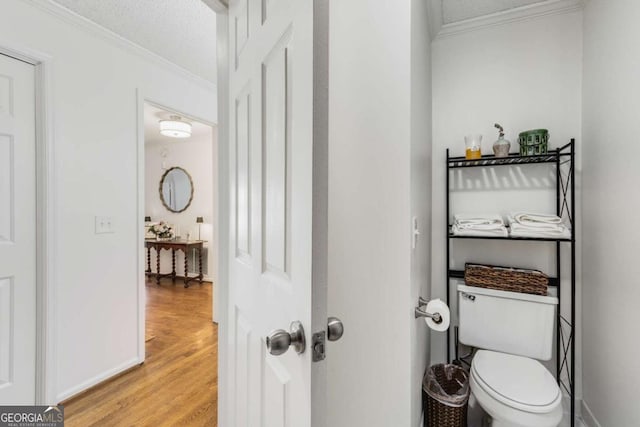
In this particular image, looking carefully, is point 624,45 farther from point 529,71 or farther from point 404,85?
point 404,85

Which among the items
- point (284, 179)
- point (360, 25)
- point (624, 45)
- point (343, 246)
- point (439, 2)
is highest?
point (439, 2)

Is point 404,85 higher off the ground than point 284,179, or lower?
higher

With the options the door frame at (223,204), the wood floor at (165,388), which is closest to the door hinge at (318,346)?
the door frame at (223,204)

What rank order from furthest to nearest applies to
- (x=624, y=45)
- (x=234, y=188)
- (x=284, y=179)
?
(x=624, y=45), (x=234, y=188), (x=284, y=179)

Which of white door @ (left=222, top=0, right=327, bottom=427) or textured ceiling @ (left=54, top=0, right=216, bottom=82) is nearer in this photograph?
white door @ (left=222, top=0, right=327, bottom=427)

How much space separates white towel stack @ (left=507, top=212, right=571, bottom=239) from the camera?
5.48 feet

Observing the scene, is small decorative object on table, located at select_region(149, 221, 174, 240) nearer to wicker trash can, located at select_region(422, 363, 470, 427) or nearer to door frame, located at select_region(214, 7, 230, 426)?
door frame, located at select_region(214, 7, 230, 426)

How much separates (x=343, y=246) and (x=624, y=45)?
5.41 ft

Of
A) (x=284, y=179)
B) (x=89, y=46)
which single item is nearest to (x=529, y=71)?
A: (x=284, y=179)

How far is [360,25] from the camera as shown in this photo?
37.0 inches

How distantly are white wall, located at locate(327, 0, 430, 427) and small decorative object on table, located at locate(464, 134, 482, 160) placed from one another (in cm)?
86

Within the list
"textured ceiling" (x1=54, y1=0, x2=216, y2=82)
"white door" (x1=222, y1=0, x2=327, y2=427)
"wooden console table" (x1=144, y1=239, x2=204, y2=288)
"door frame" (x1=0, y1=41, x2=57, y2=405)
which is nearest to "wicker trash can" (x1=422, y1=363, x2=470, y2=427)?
"white door" (x1=222, y1=0, x2=327, y2=427)

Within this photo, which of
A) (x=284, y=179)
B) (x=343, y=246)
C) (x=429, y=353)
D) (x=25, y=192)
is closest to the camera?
(x=284, y=179)

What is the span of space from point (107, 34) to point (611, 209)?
3138 mm
